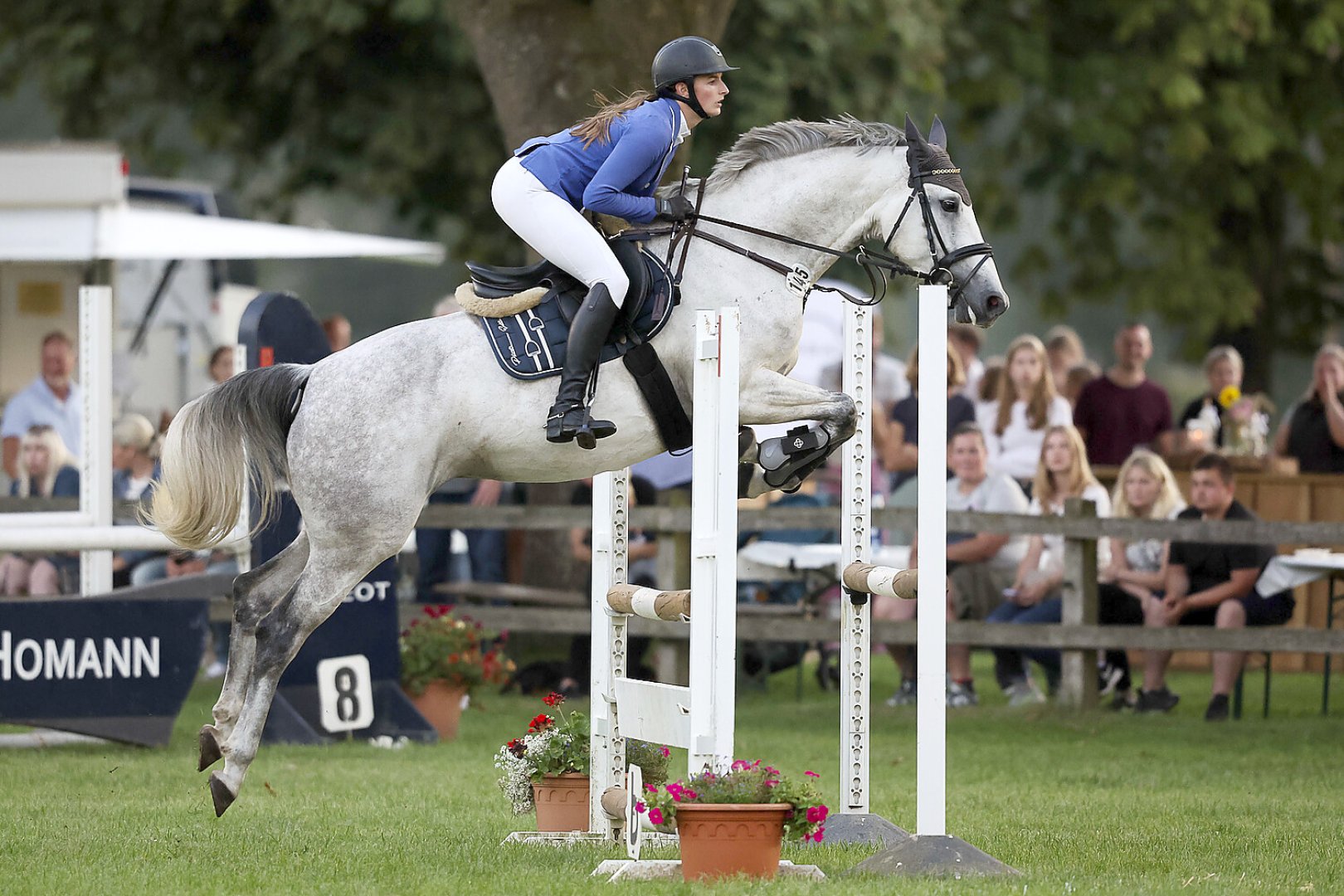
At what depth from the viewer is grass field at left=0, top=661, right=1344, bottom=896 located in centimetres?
Result: 561

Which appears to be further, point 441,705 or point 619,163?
point 441,705

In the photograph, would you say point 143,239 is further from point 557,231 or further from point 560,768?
point 560,768

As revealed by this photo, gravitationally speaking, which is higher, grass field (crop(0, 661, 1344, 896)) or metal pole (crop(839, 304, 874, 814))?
metal pole (crop(839, 304, 874, 814))

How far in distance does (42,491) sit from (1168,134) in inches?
406

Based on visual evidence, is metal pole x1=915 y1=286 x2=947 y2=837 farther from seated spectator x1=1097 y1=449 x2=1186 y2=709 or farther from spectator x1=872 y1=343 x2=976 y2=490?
spectator x1=872 y1=343 x2=976 y2=490

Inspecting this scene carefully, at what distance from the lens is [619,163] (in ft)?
20.1

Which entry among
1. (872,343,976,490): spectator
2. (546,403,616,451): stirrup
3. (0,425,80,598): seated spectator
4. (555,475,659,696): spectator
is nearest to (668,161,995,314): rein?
(546,403,616,451): stirrup

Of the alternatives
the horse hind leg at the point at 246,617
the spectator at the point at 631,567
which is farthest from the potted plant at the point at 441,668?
the horse hind leg at the point at 246,617

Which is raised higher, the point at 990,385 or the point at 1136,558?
the point at 990,385

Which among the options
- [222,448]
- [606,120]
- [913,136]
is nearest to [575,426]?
[606,120]

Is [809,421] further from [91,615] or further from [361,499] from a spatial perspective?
[91,615]

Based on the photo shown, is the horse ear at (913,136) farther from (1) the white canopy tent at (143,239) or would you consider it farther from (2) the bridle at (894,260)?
(1) the white canopy tent at (143,239)

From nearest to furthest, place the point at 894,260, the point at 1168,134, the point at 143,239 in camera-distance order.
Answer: the point at 894,260, the point at 143,239, the point at 1168,134

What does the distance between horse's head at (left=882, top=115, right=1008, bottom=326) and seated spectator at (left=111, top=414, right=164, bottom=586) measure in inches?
265
